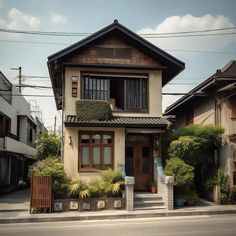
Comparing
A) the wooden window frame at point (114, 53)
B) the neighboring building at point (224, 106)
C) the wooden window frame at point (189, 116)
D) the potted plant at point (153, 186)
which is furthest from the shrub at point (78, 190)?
the wooden window frame at point (189, 116)

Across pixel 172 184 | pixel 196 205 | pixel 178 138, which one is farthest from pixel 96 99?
pixel 196 205

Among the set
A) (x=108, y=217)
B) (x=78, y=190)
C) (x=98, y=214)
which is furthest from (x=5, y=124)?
(x=108, y=217)

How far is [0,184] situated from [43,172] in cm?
967

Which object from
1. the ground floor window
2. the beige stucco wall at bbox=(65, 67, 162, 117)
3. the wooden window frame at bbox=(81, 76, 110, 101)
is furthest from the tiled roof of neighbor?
the ground floor window

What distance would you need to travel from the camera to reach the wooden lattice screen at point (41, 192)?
53.2 ft

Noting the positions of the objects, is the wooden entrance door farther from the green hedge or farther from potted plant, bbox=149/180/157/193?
the green hedge

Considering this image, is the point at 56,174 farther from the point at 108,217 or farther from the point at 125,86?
the point at 125,86

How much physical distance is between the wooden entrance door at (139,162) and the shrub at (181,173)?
2.42 m

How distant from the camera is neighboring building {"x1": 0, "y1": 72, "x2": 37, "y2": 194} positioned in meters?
25.8

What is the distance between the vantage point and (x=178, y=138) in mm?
19438

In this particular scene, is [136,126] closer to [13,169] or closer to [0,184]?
[0,184]

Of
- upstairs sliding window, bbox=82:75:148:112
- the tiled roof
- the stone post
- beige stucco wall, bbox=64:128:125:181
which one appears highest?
upstairs sliding window, bbox=82:75:148:112

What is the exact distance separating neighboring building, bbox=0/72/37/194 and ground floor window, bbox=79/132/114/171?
6.53m

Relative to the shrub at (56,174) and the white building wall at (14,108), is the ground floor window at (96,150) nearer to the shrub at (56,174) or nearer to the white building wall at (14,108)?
the shrub at (56,174)
